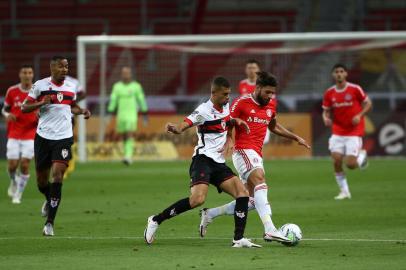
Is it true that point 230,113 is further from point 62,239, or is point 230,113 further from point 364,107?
point 364,107

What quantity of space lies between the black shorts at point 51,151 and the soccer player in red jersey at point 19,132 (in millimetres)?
4345

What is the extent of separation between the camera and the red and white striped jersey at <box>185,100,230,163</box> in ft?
42.2

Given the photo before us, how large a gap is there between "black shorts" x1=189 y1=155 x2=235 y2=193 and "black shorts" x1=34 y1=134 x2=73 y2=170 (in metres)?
2.36

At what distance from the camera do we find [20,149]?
787 inches

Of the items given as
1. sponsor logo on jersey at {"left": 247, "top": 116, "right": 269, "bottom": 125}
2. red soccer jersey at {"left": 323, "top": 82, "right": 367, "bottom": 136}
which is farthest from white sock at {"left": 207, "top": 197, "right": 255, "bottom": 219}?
red soccer jersey at {"left": 323, "top": 82, "right": 367, "bottom": 136}

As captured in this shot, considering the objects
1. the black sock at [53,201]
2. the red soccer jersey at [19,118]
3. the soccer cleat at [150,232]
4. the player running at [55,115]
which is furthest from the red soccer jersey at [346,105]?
the soccer cleat at [150,232]

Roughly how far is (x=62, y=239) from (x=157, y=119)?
18.9 meters

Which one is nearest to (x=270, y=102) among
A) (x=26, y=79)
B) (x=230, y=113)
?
(x=230, y=113)

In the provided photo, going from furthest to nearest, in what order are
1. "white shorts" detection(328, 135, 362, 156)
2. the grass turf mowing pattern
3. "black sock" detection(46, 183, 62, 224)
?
1. "white shorts" detection(328, 135, 362, 156)
2. "black sock" detection(46, 183, 62, 224)
3. the grass turf mowing pattern

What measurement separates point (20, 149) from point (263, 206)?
821 centimetres

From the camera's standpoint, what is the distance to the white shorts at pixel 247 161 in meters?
13.4

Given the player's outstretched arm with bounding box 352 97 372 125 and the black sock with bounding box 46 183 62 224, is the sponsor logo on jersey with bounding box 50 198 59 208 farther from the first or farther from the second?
the player's outstretched arm with bounding box 352 97 372 125

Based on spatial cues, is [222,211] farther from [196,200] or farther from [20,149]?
[20,149]

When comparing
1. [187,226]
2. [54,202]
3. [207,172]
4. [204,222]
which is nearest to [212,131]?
[207,172]
